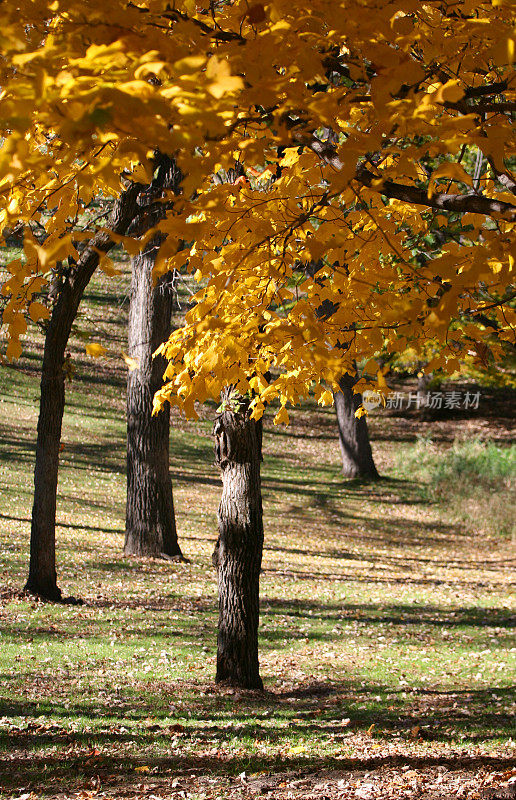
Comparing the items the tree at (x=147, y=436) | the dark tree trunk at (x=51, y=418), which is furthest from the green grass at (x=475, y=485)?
the dark tree trunk at (x=51, y=418)

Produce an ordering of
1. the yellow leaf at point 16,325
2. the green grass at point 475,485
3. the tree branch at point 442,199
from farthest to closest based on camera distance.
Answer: the green grass at point 475,485 < the tree branch at point 442,199 < the yellow leaf at point 16,325

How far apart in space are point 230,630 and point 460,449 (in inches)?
686

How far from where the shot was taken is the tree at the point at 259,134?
1862mm

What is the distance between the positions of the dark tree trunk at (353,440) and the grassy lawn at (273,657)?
247 cm

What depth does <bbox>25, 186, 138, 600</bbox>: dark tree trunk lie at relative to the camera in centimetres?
705

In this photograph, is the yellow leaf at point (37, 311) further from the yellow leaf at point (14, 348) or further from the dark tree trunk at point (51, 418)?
the dark tree trunk at point (51, 418)

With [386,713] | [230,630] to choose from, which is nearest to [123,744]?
[230,630]

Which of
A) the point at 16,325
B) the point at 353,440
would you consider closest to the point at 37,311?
the point at 16,325

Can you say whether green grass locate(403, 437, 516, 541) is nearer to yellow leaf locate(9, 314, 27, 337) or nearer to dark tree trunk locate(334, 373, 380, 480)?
dark tree trunk locate(334, 373, 380, 480)

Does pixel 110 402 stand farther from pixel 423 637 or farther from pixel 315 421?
pixel 423 637

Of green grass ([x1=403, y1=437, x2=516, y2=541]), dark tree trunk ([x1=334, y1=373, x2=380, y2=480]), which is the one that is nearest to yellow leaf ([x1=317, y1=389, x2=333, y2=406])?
green grass ([x1=403, y1=437, x2=516, y2=541])

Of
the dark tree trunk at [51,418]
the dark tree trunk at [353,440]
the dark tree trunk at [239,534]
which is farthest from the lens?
the dark tree trunk at [353,440]

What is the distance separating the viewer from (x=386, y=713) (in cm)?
618

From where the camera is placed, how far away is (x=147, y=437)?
11.4m
